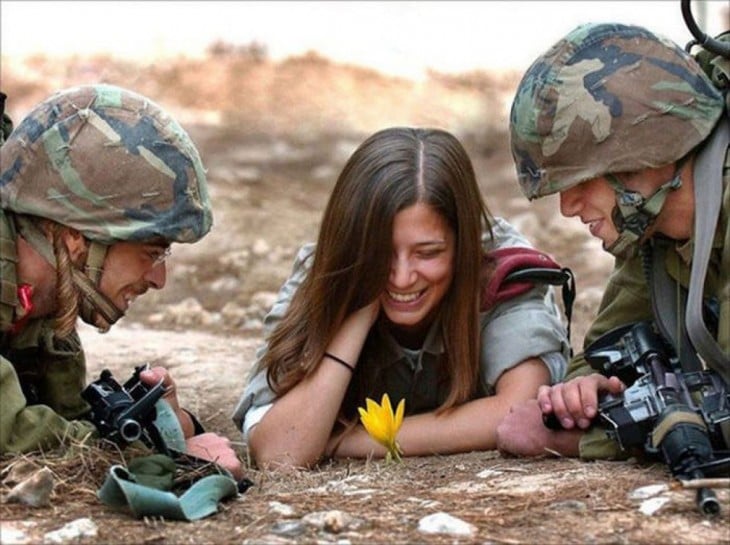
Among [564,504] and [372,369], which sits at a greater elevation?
[372,369]

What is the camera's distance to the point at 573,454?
4367 millimetres

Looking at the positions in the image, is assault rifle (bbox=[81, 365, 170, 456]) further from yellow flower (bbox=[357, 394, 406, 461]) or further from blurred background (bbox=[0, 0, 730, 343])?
blurred background (bbox=[0, 0, 730, 343])

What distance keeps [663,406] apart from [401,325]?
3.88ft

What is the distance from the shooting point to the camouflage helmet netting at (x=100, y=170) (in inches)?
162

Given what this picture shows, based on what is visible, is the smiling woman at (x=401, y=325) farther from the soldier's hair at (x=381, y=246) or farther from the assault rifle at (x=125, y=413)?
the assault rifle at (x=125, y=413)

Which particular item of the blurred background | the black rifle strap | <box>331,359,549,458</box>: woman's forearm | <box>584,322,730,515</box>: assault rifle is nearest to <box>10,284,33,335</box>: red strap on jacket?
<box>331,359,549,458</box>: woman's forearm

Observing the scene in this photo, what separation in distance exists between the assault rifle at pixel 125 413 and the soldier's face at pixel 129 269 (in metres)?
0.28

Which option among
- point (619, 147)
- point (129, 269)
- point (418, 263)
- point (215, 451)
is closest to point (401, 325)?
point (418, 263)

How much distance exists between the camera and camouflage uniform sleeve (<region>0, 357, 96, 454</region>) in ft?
12.7

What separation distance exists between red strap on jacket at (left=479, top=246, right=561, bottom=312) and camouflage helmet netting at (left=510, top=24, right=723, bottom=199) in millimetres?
641

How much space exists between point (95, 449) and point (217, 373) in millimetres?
2451

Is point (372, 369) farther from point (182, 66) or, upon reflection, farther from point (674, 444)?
point (182, 66)

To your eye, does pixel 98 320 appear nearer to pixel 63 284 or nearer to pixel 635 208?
pixel 63 284

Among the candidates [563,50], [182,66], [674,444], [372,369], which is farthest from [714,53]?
[182,66]
